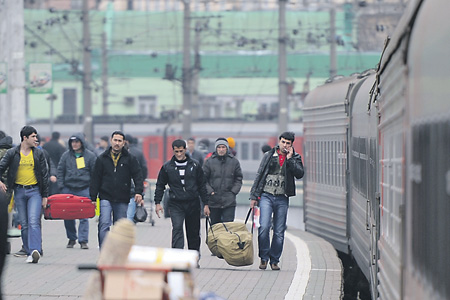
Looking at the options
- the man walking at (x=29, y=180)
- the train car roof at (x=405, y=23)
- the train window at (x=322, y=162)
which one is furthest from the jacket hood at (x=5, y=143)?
the train car roof at (x=405, y=23)

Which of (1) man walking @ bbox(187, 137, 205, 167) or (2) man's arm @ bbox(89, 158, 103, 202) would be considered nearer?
(2) man's arm @ bbox(89, 158, 103, 202)

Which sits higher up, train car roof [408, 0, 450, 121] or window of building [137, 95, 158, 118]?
window of building [137, 95, 158, 118]

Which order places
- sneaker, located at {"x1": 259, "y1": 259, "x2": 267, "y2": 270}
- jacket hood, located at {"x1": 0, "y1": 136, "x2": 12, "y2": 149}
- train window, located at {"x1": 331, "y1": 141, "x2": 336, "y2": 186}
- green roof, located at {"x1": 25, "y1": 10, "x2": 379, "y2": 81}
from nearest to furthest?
sneaker, located at {"x1": 259, "y1": 259, "x2": 267, "y2": 270}, jacket hood, located at {"x1": 0, "y1": 136, "x2": 12, "y2": 149}, train window, located at {"x1": 331, "y1": 141, "x2": 336, "y2": 186}, green roof, located at {"x1": 25, "y1": 10, "x2": 379, "y2": 81}

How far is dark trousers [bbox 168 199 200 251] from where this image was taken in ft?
42.0

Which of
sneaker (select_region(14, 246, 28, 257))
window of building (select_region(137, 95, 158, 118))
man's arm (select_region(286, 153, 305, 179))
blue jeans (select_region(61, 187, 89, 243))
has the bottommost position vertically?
sneaker (select_region(14, 246, 28, 257))

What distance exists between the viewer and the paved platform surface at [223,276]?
10.9 metres

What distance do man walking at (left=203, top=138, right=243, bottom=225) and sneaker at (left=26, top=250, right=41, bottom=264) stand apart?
242 centimetres

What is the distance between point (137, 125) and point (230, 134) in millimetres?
3972

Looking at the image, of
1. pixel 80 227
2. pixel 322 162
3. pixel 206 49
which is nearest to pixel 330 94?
pixel 322 162

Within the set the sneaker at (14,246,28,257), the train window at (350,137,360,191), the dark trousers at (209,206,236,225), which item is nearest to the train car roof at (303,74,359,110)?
the train window at (350,137,360,191)

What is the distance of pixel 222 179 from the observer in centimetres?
1464

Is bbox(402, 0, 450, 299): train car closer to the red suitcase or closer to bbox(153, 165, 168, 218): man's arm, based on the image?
bbox(153, 165, 168, 218): man's arm

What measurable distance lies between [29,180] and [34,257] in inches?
36.1

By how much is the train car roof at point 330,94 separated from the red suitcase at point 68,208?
4060mm
